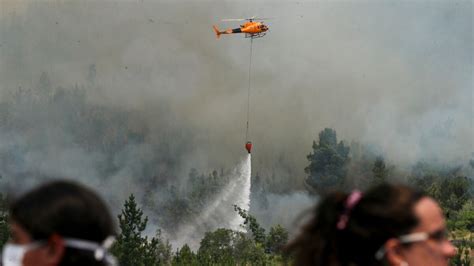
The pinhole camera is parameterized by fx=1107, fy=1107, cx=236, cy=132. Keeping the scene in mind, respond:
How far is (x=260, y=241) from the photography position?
6375 cm

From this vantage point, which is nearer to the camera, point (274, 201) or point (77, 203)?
point (77, 203)

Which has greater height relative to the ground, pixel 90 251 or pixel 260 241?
pixel 90 251

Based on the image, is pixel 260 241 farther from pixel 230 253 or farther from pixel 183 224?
pixel 183 224

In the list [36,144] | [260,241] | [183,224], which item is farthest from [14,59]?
[260,241]

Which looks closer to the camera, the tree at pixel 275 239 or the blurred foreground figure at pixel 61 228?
the blurred foreground figure at pixel 61 228

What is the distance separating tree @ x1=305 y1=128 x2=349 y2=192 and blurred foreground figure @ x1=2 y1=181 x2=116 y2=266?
70.9 metres

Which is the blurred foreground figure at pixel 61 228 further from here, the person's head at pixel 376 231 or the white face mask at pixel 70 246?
the person's head at pixel 376 231

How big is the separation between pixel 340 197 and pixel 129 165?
3200 inches

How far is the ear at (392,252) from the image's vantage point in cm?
381

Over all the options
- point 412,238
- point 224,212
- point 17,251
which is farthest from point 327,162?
point 17,251

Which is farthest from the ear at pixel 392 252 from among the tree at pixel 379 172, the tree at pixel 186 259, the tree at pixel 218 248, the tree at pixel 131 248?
the tree at pixel 379 172

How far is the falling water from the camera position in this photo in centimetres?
7453

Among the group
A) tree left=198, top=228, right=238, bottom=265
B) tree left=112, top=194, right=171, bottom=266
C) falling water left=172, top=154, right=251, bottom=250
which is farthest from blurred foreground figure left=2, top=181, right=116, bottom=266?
falling water left=172, top=154, right=251, bottom=250

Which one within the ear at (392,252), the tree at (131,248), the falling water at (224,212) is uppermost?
the ear at (392,252)
